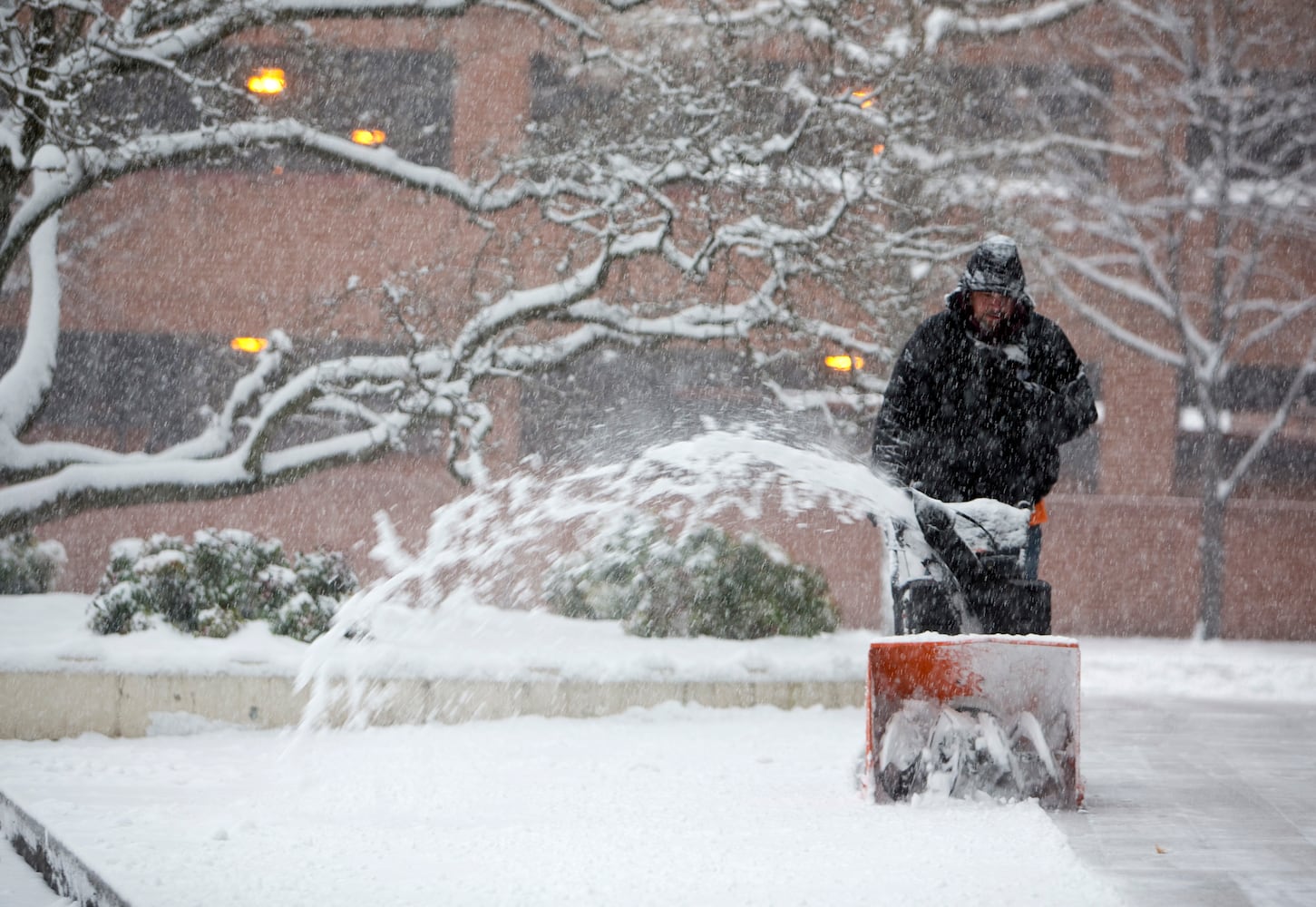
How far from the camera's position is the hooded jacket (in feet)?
17.8

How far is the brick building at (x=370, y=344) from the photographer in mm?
18266

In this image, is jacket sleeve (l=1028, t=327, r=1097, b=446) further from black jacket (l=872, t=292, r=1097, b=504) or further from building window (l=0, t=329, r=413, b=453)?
building window (l=0, t=329, r=413, b=453)

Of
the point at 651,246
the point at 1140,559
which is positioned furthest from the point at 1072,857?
the point at 1140,559

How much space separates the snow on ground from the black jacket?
128 cm

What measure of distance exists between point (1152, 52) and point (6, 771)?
16964 millimetres

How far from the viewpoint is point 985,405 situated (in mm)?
5461

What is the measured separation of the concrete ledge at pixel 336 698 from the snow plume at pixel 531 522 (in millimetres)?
108

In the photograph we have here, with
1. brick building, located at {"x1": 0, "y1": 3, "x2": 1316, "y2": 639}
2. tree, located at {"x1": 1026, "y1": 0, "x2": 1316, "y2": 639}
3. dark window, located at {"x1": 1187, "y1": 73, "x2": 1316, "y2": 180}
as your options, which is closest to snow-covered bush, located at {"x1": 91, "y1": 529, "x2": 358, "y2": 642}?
brick building, located at {"x1": 0, "y1": 3, "x2": 1316, "y2": 639}

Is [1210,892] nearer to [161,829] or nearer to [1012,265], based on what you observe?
[1012,265]

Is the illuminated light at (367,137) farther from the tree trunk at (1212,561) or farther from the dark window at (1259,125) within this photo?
the tree trunk at (1212,561)

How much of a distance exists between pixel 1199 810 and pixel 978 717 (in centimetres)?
94

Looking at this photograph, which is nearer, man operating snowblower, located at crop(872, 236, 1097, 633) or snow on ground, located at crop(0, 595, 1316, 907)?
snow on ground, located at crop(0, 595, 1316, 907)

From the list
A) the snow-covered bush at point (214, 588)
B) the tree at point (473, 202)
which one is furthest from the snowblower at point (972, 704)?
the tree at point (473, 202)

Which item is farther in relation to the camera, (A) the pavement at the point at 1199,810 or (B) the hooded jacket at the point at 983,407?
(B) the hooded jacket at the point at 983,407
